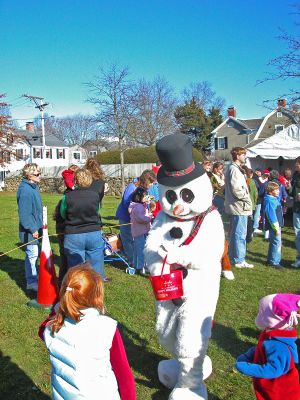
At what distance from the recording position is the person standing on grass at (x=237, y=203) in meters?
6.97

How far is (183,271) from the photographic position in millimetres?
3299

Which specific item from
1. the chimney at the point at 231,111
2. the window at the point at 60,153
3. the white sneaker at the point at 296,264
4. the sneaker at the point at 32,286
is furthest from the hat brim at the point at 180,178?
the window at the point at 60,153

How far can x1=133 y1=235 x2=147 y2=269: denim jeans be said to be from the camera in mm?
7000

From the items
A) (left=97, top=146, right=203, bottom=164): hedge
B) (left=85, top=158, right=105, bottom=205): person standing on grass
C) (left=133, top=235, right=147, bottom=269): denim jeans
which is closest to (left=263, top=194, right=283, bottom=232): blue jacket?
(left=133, top=235, right=147, bottom=269): denim jeans

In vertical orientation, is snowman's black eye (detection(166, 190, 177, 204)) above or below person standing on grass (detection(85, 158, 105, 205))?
below

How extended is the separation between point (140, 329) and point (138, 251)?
2.40 metres

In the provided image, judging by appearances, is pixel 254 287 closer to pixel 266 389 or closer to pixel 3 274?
pixel 266 389

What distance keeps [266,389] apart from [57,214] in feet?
12.8

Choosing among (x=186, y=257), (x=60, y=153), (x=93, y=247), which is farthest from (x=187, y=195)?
(x=60, y=153)

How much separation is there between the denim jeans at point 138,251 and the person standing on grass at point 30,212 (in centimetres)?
178

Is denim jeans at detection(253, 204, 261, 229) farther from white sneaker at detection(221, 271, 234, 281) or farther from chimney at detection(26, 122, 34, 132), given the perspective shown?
chimney at detection(26, 122, 34, 132)

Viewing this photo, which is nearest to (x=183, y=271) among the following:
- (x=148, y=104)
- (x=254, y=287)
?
(x=254, y=287)

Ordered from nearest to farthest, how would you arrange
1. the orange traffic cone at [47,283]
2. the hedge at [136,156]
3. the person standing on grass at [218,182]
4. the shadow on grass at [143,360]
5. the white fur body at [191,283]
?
the white fur body at [191,283], the shadow on grass at [143,360], the orange traffic cone at [47,283], the person standing on grass at [218,182], the hedge at [136,156]

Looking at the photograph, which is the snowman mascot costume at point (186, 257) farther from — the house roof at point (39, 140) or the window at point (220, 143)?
the house roof at point (39, 140)
